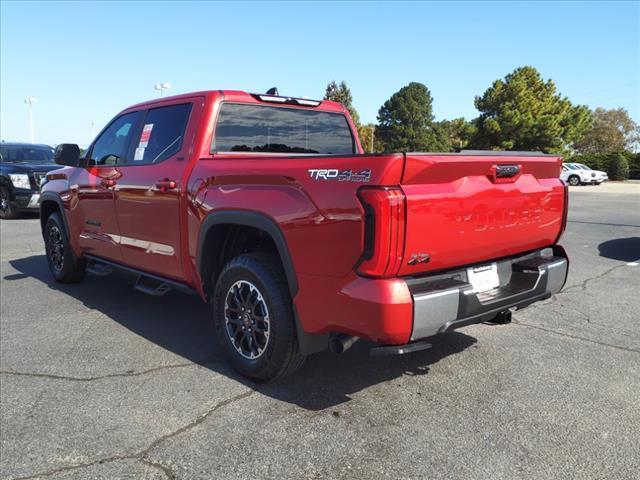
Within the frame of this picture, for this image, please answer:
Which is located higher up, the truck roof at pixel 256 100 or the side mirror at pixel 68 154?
the truck roof at pixel 256 100

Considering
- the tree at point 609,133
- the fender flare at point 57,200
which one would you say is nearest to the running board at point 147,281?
the fender flare at point 57,200

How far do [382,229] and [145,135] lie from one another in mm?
2842

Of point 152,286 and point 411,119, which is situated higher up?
point 411,119

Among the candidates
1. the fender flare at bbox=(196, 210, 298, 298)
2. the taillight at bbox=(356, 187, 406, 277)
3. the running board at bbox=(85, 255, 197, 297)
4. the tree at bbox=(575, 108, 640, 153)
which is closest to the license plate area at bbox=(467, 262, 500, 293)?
the taillight at bbox=(356, 187, 406, 277)

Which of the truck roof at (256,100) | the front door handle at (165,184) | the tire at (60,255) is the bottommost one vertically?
the tire at (60,255)

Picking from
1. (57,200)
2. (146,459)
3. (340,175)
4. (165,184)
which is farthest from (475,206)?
(57,200)

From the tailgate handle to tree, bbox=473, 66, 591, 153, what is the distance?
40.3 m

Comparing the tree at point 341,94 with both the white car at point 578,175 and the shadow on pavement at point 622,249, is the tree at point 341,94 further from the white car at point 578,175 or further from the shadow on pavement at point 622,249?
the shadow on pavement at point 622,249

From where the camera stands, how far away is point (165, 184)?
3.98 metres

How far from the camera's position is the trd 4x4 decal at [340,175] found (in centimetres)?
255

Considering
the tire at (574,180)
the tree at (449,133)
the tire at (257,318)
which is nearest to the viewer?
the tire at (257,318)

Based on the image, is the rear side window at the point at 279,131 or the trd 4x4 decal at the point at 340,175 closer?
the trd 4x4 decal at the point at 340,175

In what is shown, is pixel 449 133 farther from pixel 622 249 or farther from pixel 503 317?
pixel 503 317

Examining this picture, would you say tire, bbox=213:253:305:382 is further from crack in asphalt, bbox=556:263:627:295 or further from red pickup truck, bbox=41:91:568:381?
crack in asphalt, bbox=556:263:627:295
